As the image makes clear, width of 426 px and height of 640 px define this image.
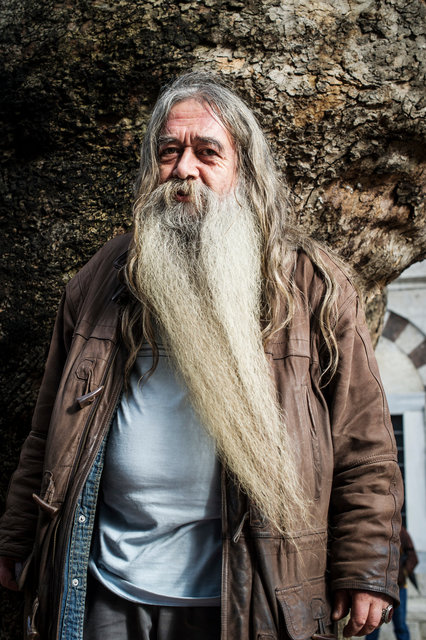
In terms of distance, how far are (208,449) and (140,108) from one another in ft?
5.33

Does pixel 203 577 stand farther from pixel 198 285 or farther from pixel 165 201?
pixel 165 201

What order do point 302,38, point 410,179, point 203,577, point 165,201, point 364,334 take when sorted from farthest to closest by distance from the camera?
1. point 410,179
2. point 302,38
3. point 165,201
4. point 364,334
5. point 203,577

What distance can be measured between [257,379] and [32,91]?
1.70 meters

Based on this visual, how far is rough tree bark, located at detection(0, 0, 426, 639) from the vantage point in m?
2.61

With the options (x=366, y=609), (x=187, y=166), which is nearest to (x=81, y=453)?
(x=366, y=609)

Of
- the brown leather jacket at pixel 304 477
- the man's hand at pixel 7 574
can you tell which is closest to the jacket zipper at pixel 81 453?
the brown leather jacket at pixel 304 477

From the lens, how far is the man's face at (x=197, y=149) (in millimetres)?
2236

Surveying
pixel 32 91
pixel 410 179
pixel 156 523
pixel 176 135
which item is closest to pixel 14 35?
pixel 32 91

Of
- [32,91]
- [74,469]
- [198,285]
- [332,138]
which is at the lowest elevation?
[74,469]

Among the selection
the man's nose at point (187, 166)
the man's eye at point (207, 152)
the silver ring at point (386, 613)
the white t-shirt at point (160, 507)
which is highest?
the man's eye at point (207, 152)

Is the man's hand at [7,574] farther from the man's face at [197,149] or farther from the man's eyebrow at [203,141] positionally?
the man's eyebrow at [203,141]

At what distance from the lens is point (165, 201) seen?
7.29ft

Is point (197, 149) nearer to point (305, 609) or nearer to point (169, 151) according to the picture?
point (169, 151)

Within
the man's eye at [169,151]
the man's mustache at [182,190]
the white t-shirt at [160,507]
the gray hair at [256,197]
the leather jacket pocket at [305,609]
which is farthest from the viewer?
the man's eye at [169,151]
